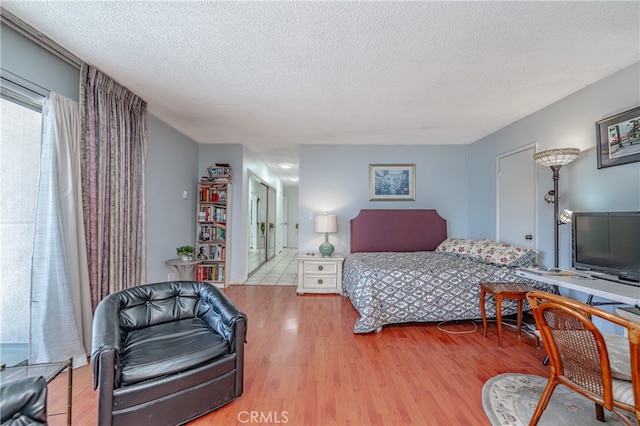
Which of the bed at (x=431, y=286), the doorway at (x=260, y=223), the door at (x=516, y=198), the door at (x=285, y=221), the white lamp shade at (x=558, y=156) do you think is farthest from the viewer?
the door at (x=285, y=221)

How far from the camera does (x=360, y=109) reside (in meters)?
2.97

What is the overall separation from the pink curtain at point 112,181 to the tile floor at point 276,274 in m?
2.26

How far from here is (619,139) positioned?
2127 mm

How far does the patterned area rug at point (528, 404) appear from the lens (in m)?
1.52

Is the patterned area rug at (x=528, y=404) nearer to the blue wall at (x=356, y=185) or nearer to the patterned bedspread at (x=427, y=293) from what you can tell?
the patterned bedspread at (x=427, y=293)

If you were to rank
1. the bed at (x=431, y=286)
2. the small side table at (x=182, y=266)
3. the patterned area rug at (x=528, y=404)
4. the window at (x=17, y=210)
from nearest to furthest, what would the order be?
the patterned area rug at (x=528, y=404), the window at (x=17, y=210), the bed at (x=431, y=286), the small side table at (x=182, y=266)

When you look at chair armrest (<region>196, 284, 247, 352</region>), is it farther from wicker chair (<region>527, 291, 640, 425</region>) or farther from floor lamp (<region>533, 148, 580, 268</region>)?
floor lamp (<region>533, 148, 580, 268</region>)

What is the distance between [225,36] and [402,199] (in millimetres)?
3546

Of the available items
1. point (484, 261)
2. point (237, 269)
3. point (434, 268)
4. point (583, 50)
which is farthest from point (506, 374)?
point (237, 269)

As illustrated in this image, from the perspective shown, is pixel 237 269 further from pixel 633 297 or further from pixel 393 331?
pixel 633 297

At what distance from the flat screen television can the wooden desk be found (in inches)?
3.7

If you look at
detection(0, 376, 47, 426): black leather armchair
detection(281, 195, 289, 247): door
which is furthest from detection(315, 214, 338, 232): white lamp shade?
detection(281, 195, 289, 247): door

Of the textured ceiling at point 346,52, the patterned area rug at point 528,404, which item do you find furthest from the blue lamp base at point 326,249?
the patterned area rug at point 528,404

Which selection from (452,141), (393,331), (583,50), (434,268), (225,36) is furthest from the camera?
(452,141)
